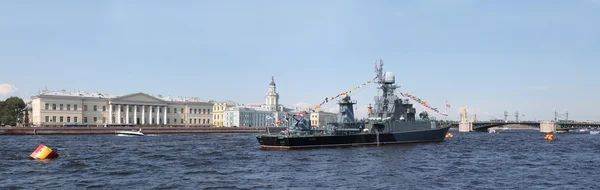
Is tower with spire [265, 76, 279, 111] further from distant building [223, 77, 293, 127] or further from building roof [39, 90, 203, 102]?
building roof [39, 90, 203, 102]

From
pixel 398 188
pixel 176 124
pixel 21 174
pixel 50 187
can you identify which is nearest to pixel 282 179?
pixel 398 188

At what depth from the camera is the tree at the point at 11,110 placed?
11177 centimetres

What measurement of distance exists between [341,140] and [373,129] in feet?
19.6

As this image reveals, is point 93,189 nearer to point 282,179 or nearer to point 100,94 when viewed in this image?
point 282,179

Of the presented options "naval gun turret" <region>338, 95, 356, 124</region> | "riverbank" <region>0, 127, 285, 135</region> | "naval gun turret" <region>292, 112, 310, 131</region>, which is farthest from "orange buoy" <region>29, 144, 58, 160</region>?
"riverbank" <region>0, 127, 285, 135</region>

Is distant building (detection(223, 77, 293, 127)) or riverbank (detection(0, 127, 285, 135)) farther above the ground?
distant building (detection(223, 77, 293, 127))

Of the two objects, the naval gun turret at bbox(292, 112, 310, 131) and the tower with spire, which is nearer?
the naval gun turret at bbox(292, 112, 310, 131)

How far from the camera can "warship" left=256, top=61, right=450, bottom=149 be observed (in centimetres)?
5031

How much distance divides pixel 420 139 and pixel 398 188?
Answer: 38.8 meters

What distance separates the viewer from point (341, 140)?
52.8 m

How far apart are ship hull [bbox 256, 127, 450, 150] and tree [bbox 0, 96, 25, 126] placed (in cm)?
8188

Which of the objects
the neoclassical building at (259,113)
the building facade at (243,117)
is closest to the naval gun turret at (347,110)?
the neoclassical building at (259,113)

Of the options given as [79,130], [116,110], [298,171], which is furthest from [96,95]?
[298,171]

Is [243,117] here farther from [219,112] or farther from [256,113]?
[219,112]
